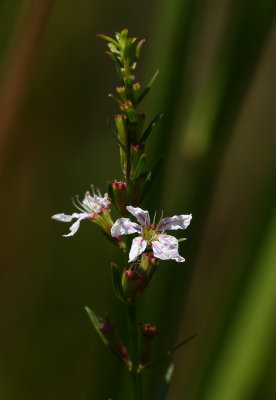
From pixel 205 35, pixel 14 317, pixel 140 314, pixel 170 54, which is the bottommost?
pixel 14 317

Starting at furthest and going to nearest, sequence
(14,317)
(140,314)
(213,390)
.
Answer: (14,317)
(140,314)
(213,390)

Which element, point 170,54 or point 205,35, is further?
A: point 205,35

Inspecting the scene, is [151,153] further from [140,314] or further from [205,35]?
[205,35]

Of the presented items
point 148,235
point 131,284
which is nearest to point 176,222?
point 148,235

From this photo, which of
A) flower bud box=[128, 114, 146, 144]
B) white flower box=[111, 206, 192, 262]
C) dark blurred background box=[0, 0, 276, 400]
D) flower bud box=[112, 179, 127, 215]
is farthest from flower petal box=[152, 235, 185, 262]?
dark blurred background box=[0, 0, 276, 400]

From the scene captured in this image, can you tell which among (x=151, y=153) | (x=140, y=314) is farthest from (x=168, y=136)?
(x=140, y=314)

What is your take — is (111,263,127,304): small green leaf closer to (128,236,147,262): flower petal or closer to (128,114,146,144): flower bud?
(128,236,147,262): flower petal

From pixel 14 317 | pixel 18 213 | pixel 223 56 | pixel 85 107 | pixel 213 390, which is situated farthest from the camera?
pixel 85 107
